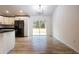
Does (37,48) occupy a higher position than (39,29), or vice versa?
(39,29)

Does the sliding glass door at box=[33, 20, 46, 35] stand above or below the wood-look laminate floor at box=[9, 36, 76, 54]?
above

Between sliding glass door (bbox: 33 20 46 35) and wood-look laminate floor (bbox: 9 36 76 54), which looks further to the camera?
sliding glass door (bbox: 33 20 46 35)

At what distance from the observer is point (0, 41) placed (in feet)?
11.7

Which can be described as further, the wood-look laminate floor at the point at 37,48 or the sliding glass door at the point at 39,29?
the sliding glass door at the point at 39,29

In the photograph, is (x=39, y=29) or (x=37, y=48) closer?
(x=37, y=48)

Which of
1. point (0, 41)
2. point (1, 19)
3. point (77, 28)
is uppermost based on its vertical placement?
point (1, 19)

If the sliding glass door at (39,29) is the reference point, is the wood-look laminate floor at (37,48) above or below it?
below
